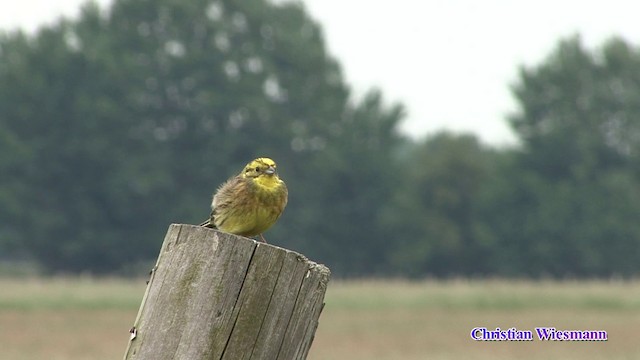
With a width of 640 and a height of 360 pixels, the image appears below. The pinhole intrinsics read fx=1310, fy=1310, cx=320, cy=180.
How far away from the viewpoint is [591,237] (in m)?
60.8

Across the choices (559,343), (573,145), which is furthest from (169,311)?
(573,145)

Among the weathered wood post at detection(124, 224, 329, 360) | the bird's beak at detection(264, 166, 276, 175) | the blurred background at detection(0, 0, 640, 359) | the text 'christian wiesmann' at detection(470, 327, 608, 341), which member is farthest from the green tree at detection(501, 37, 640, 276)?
the weathered wood post at detection(124, 224, 329, 360)

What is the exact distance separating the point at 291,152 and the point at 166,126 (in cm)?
616

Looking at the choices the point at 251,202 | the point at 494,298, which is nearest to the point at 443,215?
the point at 494,298

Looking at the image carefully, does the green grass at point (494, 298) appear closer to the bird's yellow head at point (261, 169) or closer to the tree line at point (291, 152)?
the bird's yellow head at point (261, 169)

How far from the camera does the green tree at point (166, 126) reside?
5994cm

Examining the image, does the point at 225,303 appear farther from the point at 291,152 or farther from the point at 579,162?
the point at 579,162

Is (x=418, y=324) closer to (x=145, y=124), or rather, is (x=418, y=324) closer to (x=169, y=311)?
(x=169, y=311)

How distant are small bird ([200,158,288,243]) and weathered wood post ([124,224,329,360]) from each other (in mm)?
1775

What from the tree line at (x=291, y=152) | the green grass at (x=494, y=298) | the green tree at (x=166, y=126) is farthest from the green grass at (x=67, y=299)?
the tree line at (x=291, y=152)

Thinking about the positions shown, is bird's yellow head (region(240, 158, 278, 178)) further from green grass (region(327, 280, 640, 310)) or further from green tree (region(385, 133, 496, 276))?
green tree (region(385, 133, 496, 276))

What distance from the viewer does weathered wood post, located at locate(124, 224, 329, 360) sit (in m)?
3.23

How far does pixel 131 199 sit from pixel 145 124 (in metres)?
4.31

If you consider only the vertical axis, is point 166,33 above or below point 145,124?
above
